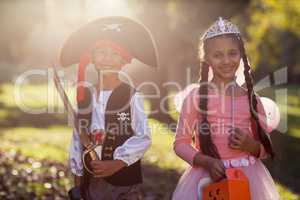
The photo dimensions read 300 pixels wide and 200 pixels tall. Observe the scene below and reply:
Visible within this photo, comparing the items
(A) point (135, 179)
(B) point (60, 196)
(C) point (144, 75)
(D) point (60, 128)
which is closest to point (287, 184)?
(B) point (60, 196)

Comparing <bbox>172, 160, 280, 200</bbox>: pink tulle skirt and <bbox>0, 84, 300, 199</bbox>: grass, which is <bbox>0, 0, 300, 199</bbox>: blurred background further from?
<bbox>172, 160, 280, 200</bbox>: pink tulle skirt

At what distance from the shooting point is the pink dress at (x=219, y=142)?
14.8 feet

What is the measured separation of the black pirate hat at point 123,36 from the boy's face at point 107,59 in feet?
0.27

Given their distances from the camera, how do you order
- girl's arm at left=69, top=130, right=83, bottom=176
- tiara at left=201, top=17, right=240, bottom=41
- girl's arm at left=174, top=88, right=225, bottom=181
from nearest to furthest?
girl's arm at left=174, top=88, right=225, bottom=181, tiara at left=201, top=17, right=240, bottom=41, girl's arm at left=69, top=130, right=83, bottom=176

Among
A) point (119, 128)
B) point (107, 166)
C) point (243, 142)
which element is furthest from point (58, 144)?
point (243, 142)

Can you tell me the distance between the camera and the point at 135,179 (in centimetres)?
481

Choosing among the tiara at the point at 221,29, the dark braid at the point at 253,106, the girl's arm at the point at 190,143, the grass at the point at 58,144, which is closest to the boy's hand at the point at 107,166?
the girl's arm at the point at 190,143

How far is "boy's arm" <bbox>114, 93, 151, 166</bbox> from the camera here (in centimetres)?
463

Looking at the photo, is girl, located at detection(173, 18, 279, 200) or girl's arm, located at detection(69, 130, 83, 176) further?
girl's arm, located at detection(69, 130, 83, 176)

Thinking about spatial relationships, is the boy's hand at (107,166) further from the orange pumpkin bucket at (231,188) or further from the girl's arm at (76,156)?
the orange pumpkin bucket at (231,188)

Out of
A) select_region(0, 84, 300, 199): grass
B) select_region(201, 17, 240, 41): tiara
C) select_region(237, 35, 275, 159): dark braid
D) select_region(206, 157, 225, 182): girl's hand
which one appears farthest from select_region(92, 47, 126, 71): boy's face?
select_region(0, 84, 300, 199): grass

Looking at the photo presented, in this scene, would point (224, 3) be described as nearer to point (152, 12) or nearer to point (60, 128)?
point (152, 12)

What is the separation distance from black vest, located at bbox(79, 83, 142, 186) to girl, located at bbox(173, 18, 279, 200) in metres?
0.40

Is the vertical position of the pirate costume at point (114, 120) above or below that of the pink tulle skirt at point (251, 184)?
above
